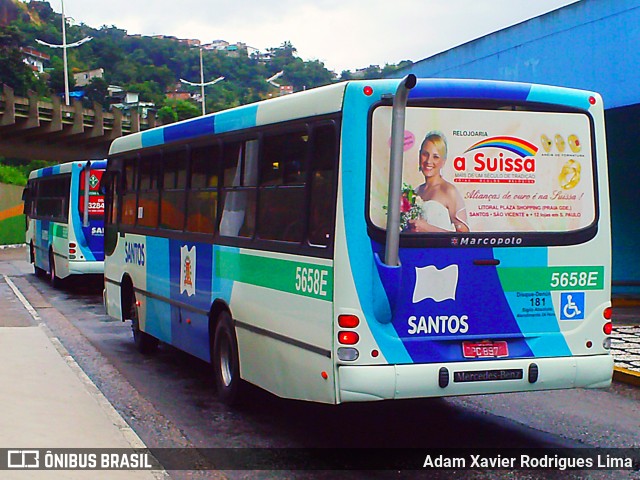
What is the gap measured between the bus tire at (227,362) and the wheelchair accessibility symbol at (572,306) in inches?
119

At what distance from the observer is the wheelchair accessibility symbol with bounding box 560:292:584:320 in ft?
25.0

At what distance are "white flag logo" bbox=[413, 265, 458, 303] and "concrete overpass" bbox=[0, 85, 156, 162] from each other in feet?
107

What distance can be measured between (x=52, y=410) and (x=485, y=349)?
3685 mm

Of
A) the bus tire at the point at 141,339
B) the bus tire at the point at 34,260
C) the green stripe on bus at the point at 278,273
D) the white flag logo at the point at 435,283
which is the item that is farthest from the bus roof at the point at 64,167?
the white flag logo at the point at 435,283

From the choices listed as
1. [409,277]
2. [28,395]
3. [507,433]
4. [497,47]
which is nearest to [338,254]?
[409,277]

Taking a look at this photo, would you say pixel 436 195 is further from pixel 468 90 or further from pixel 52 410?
pixel 52 410

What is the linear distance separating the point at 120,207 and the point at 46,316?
4713mm

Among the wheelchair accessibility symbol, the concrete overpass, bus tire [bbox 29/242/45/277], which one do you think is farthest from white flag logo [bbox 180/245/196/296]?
the concrete overpass

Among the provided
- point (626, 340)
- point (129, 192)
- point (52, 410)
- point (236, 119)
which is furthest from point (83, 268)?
point (52, 410)

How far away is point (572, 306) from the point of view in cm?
765

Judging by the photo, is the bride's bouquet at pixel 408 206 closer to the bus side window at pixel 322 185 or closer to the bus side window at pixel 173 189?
the bus side window at pixel 322 185

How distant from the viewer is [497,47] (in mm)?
18984

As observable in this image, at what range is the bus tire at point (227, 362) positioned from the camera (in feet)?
30.0

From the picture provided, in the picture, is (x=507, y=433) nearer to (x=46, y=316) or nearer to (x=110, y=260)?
(x=110, y=260)
